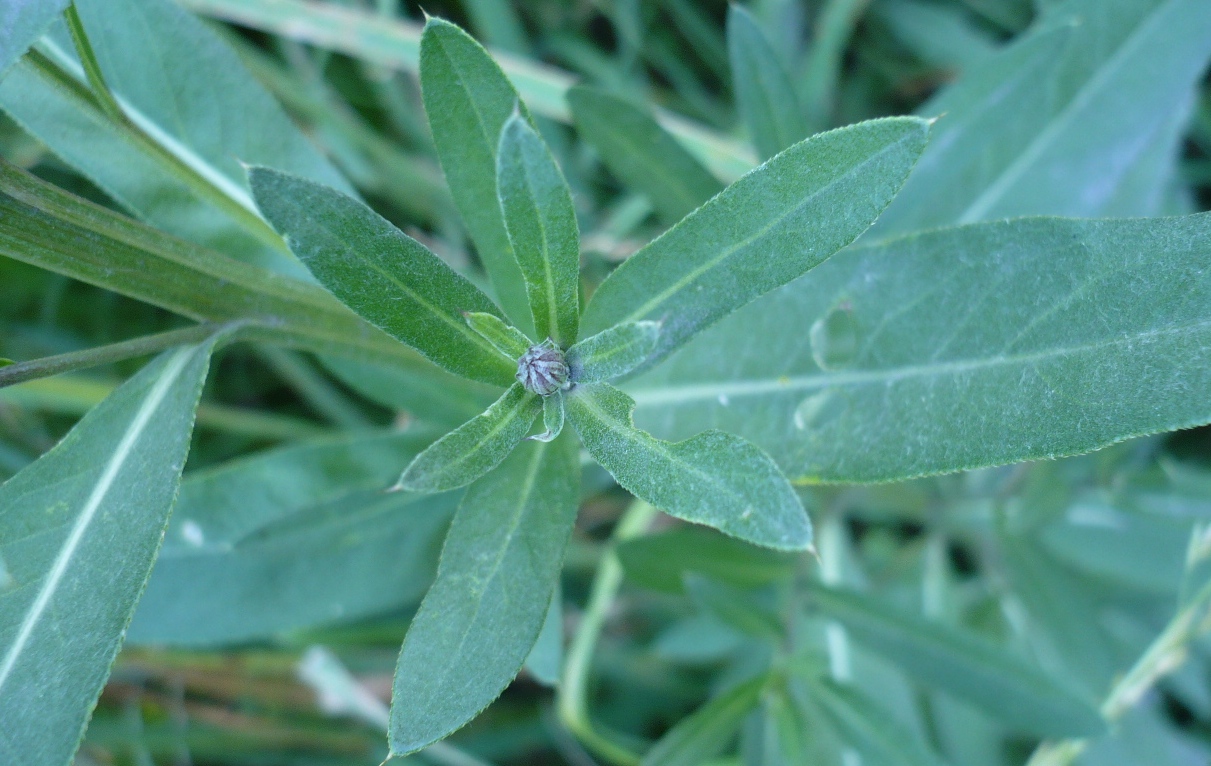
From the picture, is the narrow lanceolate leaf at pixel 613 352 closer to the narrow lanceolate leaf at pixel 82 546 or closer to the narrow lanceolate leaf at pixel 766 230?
the narrow lanceolate leaf at pixel 766 230

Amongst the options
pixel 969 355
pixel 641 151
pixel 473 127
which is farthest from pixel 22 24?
pixel 969 355

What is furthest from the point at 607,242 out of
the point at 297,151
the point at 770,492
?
the point at 770,492

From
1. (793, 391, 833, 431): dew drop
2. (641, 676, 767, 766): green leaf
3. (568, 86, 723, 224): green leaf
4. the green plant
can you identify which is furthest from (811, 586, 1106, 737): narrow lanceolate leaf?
(568, 86, 723, 224): green leaf

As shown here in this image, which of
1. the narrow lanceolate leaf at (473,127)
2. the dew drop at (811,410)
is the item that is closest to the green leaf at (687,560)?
the dew drop at (811,410)

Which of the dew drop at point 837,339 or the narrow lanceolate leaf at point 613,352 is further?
the dew drop at point 837,339

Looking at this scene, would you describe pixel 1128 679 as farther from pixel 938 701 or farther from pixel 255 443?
pixel 255 443

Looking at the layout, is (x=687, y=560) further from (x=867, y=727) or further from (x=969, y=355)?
(x=969, y=355)

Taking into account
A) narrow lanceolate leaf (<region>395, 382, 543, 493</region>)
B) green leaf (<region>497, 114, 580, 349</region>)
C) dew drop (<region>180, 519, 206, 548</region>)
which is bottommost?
narrow lanceolate leaf (<region>395, 382, 543, 493</region>)

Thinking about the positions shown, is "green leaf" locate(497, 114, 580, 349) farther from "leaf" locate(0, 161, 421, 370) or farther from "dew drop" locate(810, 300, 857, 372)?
"dew drop" locate(810, 300, 857, 372)
